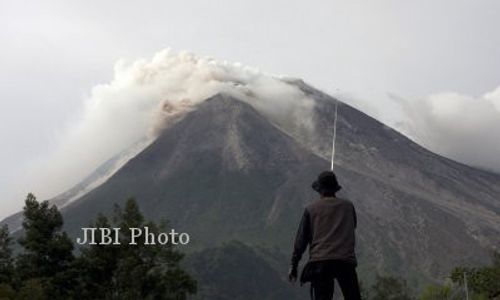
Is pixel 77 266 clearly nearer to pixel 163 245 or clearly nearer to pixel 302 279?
pixel 163 245

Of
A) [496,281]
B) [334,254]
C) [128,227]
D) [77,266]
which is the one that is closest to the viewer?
[334,254]

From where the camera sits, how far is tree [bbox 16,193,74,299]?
3947 cm

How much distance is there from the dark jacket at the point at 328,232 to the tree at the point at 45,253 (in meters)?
31.6

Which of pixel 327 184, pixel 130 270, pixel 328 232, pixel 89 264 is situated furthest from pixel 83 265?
pixel 328 232

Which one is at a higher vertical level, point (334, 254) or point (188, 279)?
point (334, 254)

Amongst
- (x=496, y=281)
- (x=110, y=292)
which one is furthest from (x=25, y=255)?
(x=496, y=281)

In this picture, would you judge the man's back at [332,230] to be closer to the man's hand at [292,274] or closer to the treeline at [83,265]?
the man's hand at [292,274]

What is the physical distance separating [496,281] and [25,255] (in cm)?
5029

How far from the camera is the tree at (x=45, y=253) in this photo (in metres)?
39.5

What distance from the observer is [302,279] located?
895 cm

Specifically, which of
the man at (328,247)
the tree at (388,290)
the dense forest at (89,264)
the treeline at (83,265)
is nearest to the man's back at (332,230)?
the man at (328,247)

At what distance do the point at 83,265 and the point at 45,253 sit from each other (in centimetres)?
202

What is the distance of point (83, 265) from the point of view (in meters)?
40.3

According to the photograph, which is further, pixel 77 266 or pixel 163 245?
pixel 163 245
